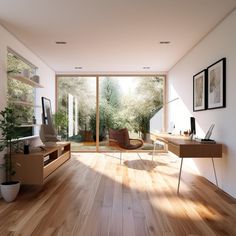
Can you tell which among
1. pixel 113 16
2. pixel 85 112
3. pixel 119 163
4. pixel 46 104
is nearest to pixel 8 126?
pixel 113 16

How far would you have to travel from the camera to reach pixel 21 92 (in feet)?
15.5

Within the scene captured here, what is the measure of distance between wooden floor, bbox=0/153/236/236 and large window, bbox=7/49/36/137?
116cm

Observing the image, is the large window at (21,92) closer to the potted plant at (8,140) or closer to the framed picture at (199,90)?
the potted plant at (8,140)

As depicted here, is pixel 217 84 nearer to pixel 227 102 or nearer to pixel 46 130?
pixel 227 102

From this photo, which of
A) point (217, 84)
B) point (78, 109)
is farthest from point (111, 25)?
point (78, 109)

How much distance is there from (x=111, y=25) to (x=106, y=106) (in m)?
3.91

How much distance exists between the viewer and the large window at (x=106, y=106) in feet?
24.7

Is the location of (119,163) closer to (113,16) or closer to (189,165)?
(189,165)

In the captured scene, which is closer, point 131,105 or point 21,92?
point 21,92

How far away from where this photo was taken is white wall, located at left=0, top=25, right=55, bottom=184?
3.75m

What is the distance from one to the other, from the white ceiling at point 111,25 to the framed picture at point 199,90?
0.64m

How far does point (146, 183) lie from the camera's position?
413cm

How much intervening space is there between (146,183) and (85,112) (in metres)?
3.93

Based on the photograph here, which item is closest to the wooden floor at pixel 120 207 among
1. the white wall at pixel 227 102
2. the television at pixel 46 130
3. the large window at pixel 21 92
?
the white wall at pixel 227 102
